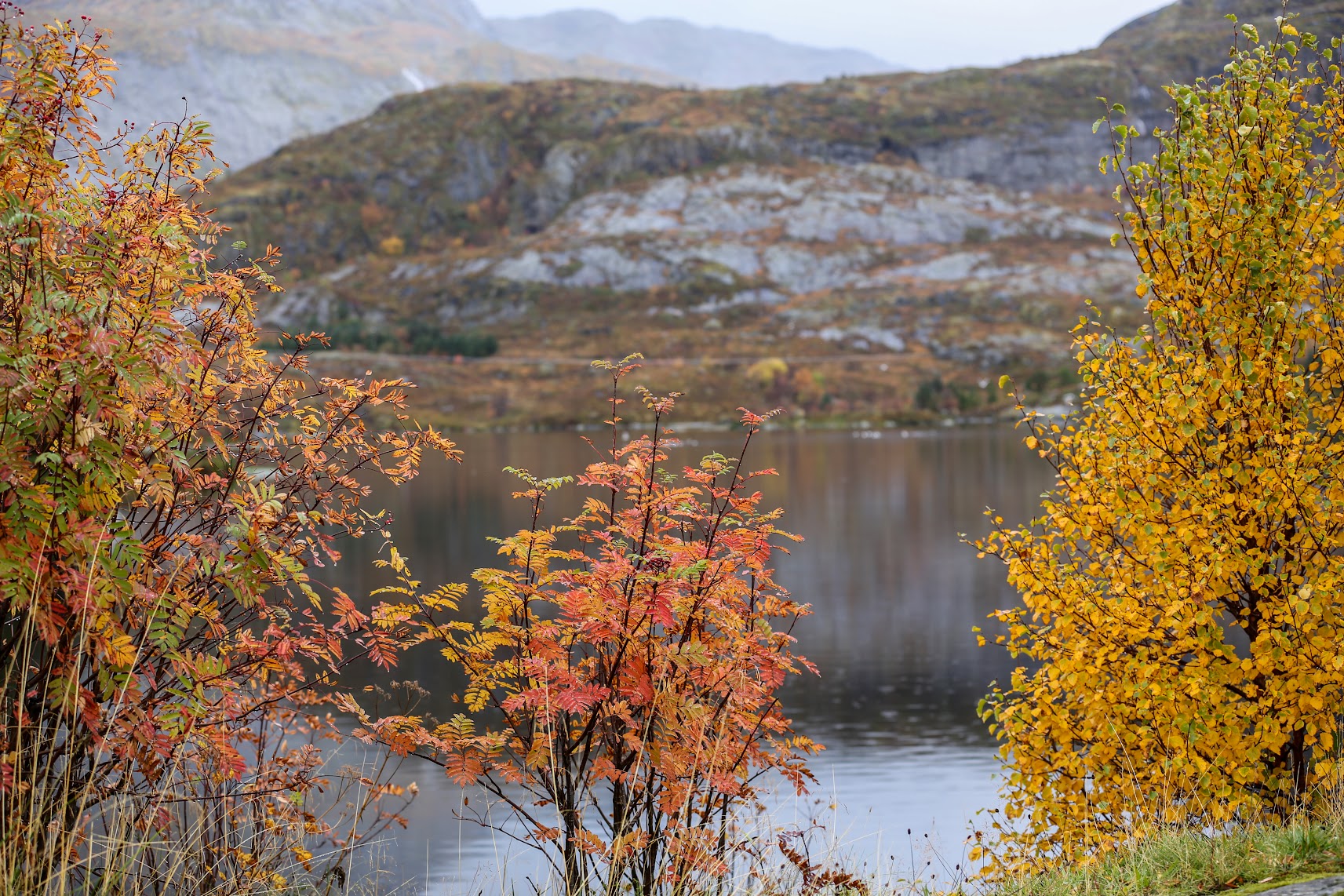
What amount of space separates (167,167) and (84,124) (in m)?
0.43

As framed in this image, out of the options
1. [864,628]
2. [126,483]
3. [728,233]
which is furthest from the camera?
[728,233]

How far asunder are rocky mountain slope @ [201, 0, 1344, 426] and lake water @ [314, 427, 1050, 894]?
41.5m

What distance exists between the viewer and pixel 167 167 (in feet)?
18.0

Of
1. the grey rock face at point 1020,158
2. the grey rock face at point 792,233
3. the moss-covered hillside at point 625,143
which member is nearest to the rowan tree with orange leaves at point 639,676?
the grey rock face at point 792,233

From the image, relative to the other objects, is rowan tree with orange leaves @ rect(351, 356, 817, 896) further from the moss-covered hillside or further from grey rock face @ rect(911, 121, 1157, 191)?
grey rock face @ rect(911, 121, 1157, 191)

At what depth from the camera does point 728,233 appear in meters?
149

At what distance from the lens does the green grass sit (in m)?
4.79

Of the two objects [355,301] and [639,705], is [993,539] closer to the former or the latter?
[639,705]

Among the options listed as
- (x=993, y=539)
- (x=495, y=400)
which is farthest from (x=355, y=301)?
(x=993, y=539)

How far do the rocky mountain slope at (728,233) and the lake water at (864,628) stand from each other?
41.5m

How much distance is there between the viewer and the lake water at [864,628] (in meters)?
11.8

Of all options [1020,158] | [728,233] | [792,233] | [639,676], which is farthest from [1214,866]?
[1020,158]

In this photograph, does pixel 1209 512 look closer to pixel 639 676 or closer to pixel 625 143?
pixel 639 676

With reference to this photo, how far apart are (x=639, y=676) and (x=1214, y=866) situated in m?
2.77
